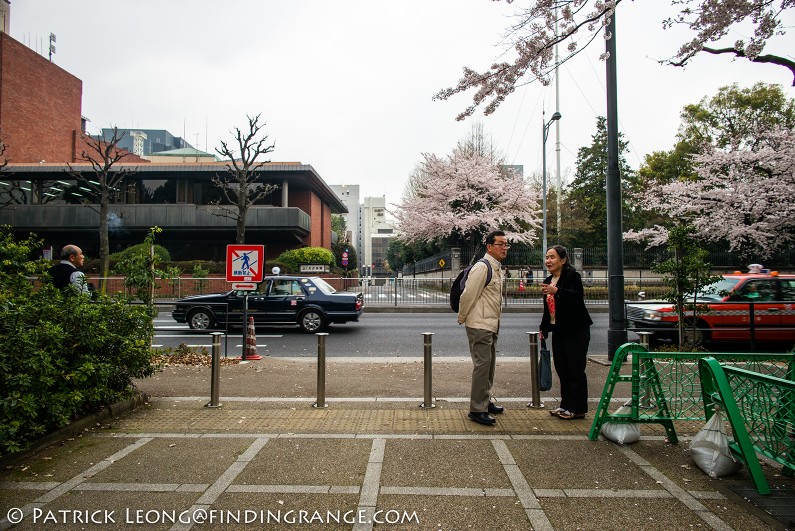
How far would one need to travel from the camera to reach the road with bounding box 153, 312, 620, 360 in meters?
11.0

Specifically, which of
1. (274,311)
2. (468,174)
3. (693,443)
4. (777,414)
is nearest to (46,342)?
(693,443)

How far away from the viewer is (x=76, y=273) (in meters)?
6.66

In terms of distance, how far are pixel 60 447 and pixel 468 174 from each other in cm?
3194

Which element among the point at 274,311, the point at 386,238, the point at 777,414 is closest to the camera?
the point at 777,414

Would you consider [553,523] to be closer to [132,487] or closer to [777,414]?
[777,414]

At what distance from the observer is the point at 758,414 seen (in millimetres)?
3879

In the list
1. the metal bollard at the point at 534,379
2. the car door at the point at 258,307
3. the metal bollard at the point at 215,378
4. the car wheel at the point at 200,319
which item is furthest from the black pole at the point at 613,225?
the car wheel at the point at 200,319

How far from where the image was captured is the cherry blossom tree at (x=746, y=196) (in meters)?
27.3

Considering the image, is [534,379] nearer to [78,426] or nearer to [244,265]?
[78,426]

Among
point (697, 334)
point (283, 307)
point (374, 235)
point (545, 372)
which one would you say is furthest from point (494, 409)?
point (374, 235)

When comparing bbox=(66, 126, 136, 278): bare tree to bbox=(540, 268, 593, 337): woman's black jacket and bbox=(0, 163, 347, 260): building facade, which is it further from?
bbox=(540, 268, 593, 337): woman's black jacket

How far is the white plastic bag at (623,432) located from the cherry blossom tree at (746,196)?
25.8 metres

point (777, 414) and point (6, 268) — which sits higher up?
point (6, 268)

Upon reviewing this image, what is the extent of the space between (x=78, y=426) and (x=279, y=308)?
30.4ft
